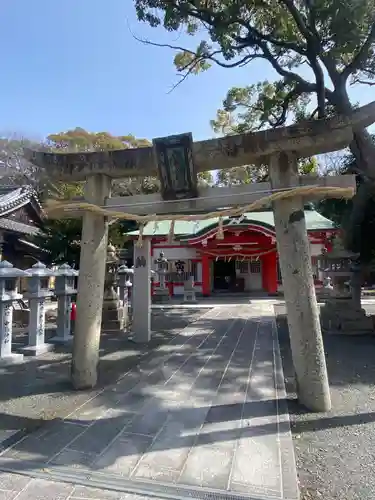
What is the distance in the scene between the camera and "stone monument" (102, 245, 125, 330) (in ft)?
33.2

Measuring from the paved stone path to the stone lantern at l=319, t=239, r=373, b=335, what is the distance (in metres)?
4.80

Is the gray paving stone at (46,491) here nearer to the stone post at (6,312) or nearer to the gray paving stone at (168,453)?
the gray paving stone at (168,453)

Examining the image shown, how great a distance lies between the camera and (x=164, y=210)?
4.82 metres

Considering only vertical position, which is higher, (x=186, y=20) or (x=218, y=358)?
(x=186, y=20)

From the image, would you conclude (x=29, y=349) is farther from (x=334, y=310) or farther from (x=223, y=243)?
(x=223, y=243)

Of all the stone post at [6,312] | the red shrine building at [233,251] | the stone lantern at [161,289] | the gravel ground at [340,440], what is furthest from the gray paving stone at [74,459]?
the stone lantern at [161,289]

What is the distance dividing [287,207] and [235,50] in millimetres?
7841

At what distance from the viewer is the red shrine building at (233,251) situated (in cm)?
1981

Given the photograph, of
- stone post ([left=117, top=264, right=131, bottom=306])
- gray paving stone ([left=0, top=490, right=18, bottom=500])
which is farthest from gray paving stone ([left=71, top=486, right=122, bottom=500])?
stone post ([left=117, top=264, right=131, bottom=306])

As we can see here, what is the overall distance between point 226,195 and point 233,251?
15807mm

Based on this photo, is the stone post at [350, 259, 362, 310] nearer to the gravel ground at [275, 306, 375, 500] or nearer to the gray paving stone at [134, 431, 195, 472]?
the gravel ground at [275, 306, 375, 500]

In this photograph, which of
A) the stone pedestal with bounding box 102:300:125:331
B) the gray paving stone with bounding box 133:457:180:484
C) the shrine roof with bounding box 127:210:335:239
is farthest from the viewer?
the shrine roof with bounding box 127:210:335:239

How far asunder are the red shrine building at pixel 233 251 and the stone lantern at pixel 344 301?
8.09 metres

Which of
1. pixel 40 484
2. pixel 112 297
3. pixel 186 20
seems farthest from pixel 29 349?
pixel 186 20
